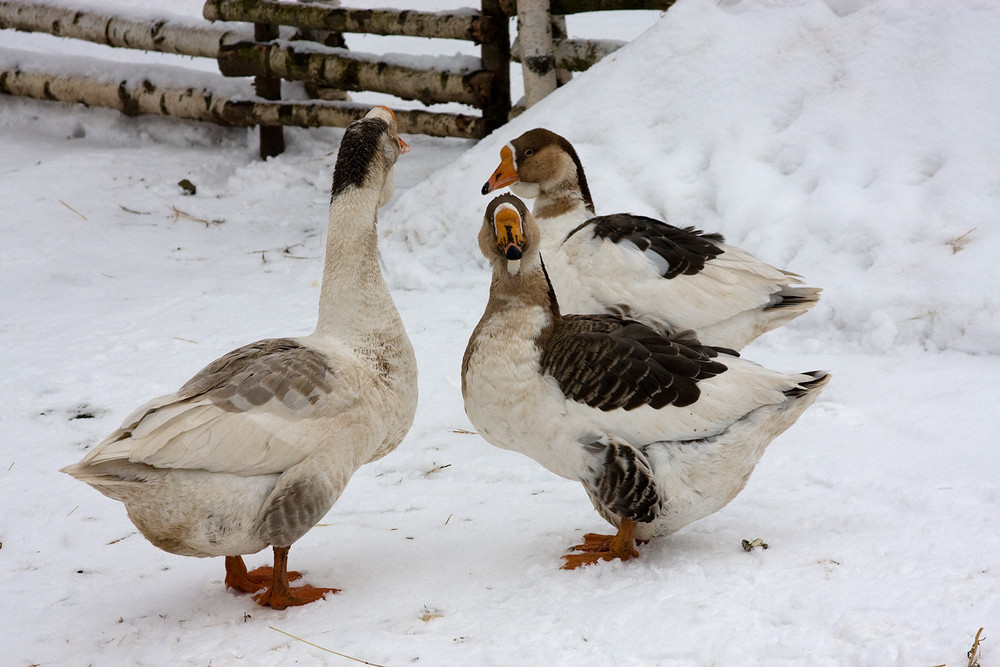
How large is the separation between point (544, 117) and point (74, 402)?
14.1ft

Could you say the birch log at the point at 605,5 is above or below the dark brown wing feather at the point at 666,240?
above

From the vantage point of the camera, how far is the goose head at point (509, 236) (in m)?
3.60

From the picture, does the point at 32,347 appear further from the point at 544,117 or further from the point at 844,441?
the point at 844,441

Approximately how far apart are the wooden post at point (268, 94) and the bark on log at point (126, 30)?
38 centimetres

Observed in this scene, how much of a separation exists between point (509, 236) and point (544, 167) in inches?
74.7

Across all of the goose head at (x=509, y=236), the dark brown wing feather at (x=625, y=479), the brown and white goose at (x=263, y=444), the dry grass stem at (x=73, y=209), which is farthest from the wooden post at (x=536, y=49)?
the dark brown wing feather at (x=625, y=479)

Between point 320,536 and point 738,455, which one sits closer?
point 738,455

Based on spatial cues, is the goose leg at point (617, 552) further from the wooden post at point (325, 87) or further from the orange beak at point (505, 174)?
the wooden post at point (325, 87)

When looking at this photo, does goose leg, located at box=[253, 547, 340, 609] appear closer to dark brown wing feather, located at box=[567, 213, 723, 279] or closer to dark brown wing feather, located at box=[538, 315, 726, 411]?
dark brown wing feather, located at box=[538, 315, 726, 411]

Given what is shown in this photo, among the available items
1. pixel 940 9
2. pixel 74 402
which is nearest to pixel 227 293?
pixel 74 402

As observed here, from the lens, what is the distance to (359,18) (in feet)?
28.4

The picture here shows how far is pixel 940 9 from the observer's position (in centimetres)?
647

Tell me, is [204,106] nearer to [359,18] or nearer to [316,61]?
[316,61]

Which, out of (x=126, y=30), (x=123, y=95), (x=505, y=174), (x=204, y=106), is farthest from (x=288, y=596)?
(x=126, y=30)
